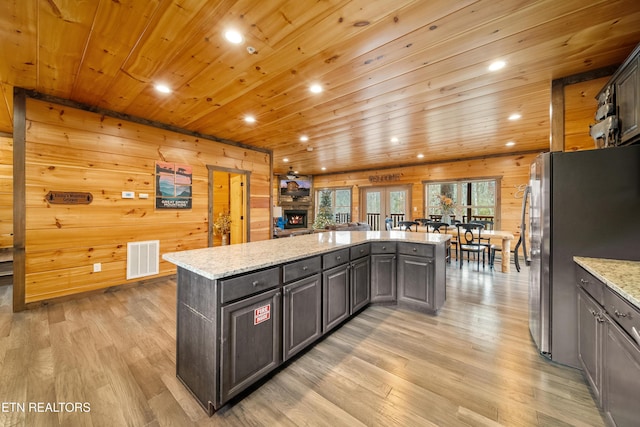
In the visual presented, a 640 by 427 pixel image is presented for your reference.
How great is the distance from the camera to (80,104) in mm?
3453

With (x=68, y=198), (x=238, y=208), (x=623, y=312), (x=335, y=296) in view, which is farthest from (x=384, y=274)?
(x=68, y=198)

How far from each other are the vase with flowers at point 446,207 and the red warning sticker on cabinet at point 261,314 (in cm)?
685

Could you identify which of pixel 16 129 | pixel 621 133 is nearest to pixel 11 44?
pixel 16 129

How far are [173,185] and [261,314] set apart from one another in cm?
361

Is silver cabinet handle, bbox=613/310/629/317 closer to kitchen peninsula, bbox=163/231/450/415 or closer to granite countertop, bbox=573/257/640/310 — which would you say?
granite countertop, bbox=573/257/640/310

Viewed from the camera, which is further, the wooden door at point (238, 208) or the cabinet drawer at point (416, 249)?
the wooden door at point (238, 208)

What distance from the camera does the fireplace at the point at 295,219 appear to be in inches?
392

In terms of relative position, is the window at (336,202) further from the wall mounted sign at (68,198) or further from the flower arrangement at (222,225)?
the wall mounted sign at (68,198)

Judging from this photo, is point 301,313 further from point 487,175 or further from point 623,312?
point 487,175

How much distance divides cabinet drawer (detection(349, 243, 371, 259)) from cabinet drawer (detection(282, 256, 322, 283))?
1.92ft

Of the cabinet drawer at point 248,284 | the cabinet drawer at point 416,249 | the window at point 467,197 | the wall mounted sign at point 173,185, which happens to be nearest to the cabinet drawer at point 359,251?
the cabinet drawer at point 416,249

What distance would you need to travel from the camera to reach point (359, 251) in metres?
2.89

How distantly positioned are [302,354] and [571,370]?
218 cm

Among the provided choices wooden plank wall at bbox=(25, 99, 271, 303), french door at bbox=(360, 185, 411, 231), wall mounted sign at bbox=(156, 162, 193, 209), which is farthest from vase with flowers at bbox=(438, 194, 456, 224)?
wall mounted sign at bbox=(156, 162, 193, 209)
